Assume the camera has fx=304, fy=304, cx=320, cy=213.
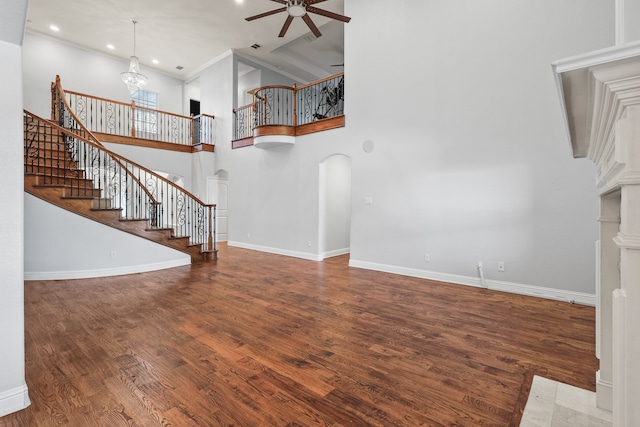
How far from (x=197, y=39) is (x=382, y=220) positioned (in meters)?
7.20

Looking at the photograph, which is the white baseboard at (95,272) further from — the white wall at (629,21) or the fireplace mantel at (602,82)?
the white wall at (629,21)

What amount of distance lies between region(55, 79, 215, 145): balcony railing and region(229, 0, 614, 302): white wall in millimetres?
5098

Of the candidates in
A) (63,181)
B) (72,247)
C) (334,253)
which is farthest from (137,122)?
(334,253)

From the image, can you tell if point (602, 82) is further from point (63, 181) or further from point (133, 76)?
point (133, 76)

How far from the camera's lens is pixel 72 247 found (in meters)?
4.98

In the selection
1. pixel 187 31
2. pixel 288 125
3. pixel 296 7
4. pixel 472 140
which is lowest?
pixel 472 140

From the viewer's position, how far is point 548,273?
161 inches

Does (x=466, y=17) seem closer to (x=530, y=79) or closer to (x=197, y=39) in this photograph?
(x=530, y=79)

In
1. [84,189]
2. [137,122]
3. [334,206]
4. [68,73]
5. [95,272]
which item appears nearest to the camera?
[95,272]

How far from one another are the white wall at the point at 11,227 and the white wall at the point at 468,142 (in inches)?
190

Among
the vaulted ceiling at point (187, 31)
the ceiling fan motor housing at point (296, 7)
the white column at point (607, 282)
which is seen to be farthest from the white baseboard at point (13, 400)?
the vaulted ceiling at point (187, 31)

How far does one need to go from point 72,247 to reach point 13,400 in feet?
12.8

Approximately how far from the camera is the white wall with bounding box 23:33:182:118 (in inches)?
320

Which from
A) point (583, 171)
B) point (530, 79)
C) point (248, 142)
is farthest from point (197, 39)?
point (583, 171)
